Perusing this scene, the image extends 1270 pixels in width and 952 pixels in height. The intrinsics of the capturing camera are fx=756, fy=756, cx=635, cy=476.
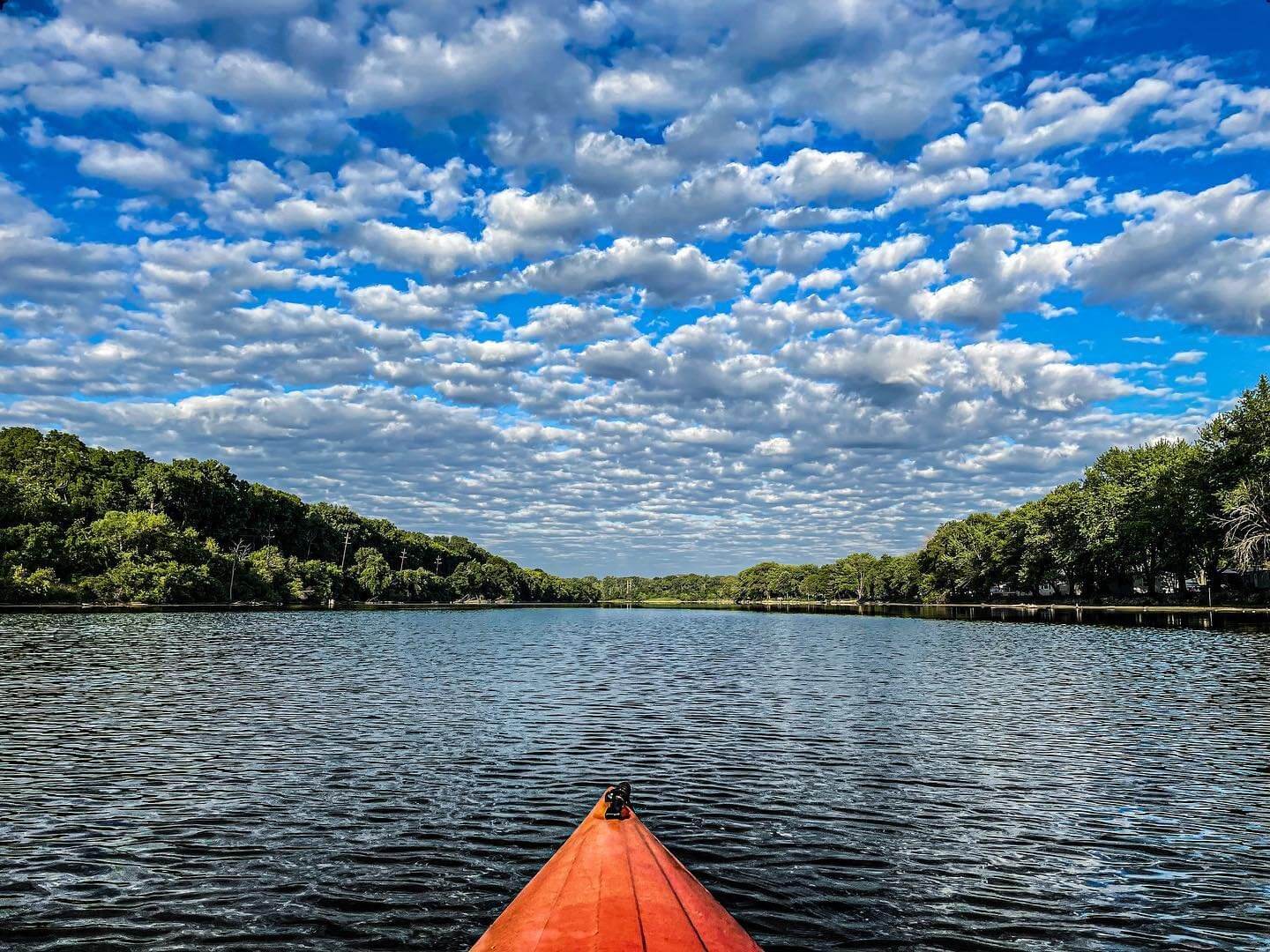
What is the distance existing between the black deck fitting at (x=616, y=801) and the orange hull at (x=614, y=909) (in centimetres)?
41

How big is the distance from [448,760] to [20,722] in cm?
1646

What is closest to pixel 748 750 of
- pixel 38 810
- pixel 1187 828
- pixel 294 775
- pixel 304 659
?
pixel 1187 828

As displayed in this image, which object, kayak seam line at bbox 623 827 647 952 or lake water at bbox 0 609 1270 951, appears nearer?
kayak seam line at bbox 623 827 647 952

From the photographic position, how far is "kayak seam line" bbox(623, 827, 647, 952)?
24.5ft

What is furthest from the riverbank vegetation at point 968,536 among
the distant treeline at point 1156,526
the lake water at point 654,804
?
the lake water at point 654,804

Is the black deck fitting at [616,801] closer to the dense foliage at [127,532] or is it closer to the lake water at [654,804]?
the lake water at [654,804]

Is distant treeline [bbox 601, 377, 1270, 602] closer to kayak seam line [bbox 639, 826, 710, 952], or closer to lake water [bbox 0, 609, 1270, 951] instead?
lake water [bbox 0, 609, 1270, 951]

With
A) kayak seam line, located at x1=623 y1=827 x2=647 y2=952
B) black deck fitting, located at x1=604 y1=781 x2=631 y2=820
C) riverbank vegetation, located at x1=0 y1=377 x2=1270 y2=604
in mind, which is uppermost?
riverbank vegetation, located at x1=0 y1=377 x2=1270 y2=604

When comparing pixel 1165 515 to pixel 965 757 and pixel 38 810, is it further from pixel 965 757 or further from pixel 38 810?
pixel 38 810

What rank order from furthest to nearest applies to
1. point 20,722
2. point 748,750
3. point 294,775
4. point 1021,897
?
point 20,722
point 748,750
point 294,775
point 1021,897

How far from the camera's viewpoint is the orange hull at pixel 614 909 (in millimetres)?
7559

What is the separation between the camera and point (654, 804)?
57.4ft

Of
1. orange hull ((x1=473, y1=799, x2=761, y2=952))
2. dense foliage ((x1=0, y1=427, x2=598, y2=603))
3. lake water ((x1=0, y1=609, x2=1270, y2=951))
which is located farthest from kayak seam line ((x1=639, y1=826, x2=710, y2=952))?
dense foliage ((x1=0, y1=427, x2=598, y2=603))

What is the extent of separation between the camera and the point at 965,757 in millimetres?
22547
